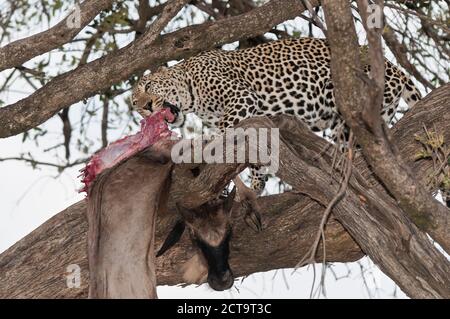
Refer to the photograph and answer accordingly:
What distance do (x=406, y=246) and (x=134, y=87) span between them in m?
4.07

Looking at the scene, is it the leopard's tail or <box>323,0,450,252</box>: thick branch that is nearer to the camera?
<box>323,0,450,252</box>: thick branch

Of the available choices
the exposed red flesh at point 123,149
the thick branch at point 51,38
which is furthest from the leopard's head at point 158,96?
the exposed red flesh at point 123,149

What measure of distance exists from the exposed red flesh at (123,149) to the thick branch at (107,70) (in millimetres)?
1081

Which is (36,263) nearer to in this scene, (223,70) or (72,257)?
(72,257)

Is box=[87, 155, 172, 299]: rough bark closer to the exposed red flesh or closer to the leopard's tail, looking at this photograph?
the exposed red flesh

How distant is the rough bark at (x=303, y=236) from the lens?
5.18 metres

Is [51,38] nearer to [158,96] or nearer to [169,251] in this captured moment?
[169,251]

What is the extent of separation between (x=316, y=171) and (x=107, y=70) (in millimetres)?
1513

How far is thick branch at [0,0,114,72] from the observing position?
6.29m

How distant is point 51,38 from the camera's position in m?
6.30

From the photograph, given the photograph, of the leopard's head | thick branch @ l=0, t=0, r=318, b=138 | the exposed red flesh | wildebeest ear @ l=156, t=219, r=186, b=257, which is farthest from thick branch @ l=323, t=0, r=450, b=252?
the leopard's head

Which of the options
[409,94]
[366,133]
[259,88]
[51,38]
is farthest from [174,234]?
[409,94]

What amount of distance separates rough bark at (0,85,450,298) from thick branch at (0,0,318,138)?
2.43 ft
